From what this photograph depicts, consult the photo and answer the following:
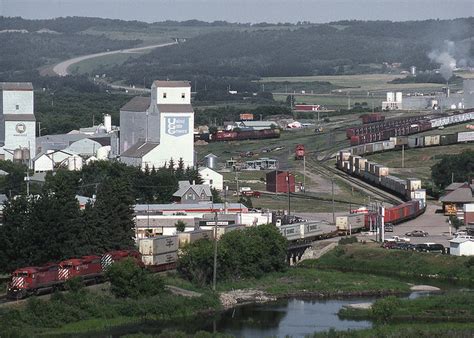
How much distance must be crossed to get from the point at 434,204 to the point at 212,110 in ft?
199

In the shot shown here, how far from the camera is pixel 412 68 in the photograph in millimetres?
181750

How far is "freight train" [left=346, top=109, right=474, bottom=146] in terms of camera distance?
3191 inches

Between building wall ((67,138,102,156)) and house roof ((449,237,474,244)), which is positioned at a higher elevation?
building wall ((67,138,102,156))

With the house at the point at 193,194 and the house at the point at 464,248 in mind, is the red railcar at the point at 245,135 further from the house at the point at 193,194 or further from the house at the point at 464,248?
the house at the point at 464,248

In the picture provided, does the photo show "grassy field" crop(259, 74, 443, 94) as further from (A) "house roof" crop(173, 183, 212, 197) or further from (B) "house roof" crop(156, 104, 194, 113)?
(A) "house roof" crop(173, 183, 212, 197)

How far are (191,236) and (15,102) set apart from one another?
32.2m

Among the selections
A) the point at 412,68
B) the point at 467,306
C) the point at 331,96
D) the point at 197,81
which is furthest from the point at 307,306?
the point at 412,68

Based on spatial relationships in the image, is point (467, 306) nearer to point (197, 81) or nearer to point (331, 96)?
point (331, 96)

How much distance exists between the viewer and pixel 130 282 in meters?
35.2

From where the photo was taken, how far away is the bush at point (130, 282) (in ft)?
115

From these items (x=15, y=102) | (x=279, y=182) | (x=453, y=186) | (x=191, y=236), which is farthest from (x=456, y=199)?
(x=15, y=102)

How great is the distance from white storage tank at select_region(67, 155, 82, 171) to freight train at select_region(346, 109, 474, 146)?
60.7 feet

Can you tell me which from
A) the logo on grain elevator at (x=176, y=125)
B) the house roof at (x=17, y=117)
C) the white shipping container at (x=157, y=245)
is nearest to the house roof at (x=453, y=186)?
the logo on grain elevator at (x=176, y=125)

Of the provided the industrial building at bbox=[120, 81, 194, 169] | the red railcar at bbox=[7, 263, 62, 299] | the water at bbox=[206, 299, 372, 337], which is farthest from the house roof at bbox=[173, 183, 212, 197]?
the red railcar at bbox=[7, 263, 62, 299]
